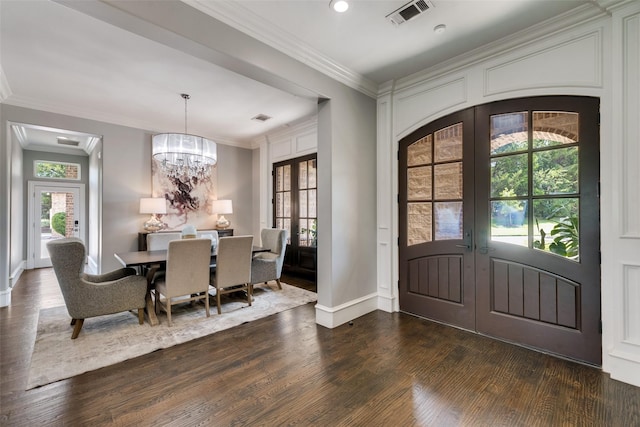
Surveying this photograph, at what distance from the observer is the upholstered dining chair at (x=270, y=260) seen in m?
→ 4.22

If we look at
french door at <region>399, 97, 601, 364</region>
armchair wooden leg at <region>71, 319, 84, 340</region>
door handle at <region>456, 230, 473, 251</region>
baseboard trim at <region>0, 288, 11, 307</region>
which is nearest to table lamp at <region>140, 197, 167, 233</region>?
baseboard trim at <region>0, 288, 11, 307</region>

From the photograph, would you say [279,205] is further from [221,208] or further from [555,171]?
[555,171]

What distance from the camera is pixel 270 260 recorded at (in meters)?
4.42

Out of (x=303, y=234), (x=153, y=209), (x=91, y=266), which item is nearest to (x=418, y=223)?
(x=303, y=234)

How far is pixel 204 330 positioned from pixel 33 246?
6486 mm

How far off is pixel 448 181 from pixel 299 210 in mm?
3038

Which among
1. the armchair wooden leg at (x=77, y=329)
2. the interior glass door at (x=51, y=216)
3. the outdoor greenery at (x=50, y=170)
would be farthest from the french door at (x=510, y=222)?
the outdoor greenery at (x=50, y=170)

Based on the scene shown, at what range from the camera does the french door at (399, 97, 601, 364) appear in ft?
7.51

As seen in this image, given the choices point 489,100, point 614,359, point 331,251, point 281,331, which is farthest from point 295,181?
point 614,359

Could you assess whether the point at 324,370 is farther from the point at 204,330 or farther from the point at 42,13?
the point at 42,13

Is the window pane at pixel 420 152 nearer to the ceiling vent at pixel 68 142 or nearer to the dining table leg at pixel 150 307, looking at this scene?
the dining table leg at pixel 150 307

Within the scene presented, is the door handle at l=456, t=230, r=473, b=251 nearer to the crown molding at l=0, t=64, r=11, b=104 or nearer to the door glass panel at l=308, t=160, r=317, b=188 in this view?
the door glass panel at l=308, t=160, r=317, b=188

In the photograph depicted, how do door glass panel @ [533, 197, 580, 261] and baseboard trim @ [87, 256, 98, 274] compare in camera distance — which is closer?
door glass panel @ [533, 197, 580, 261]

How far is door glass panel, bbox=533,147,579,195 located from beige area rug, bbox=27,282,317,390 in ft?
9.86
